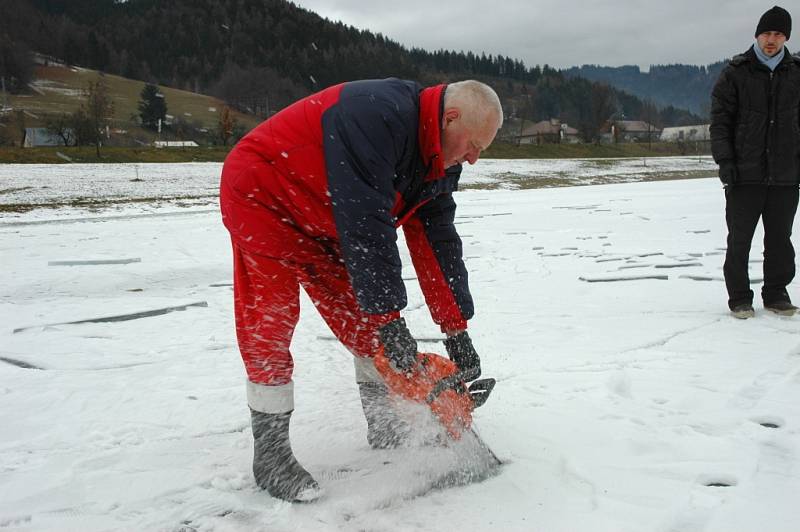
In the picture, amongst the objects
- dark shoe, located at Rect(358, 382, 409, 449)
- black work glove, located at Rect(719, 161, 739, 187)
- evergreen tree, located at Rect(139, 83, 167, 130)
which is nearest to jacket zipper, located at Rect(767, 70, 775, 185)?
black work glove, located at Rect(719, 161, 739, 187)

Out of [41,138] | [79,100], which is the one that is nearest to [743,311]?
[41,138]

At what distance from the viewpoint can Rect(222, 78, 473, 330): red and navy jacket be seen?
208 cm

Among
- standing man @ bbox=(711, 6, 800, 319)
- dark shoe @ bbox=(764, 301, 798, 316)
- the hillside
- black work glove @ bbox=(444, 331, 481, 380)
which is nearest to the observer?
black work glove @ bbox=(444, 331, 481, 380)

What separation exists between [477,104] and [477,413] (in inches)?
61.8

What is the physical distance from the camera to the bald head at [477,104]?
213cm

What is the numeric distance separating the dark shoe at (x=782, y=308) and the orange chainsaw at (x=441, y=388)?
3143 millimetres

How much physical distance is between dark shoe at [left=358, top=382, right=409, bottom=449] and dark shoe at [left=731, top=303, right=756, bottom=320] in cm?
303

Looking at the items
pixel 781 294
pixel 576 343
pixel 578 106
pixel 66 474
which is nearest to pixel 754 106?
pixel 781 294

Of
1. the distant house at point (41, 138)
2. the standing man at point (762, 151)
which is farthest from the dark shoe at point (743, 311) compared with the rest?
the distant house at point (41, 138)

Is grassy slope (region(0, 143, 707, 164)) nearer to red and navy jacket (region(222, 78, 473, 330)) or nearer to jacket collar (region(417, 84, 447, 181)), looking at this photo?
red and navy jacket (region(222, 78, 473, 330))

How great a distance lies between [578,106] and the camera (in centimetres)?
12362

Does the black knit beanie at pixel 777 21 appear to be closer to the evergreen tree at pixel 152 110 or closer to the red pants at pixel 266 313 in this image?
the red pants at pixel 266 313

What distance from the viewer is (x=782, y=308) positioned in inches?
177

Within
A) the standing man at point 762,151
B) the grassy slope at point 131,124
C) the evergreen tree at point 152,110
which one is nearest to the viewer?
the standing man at point 762,151
